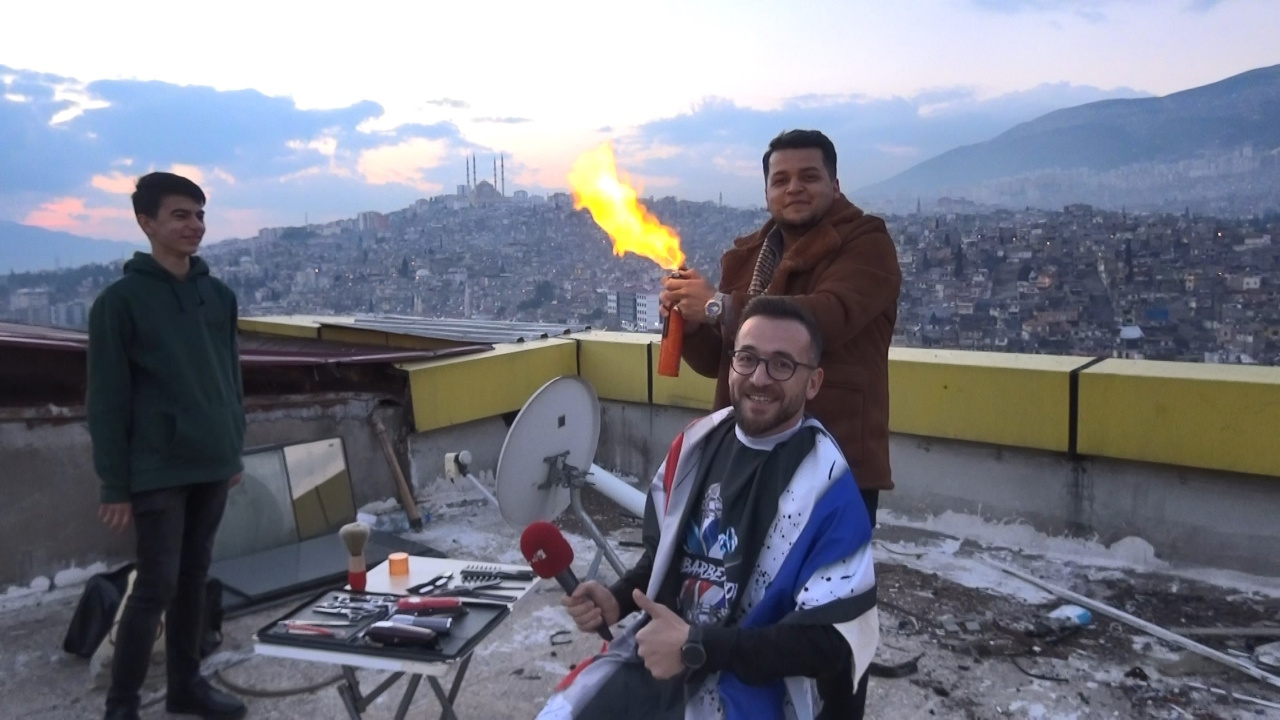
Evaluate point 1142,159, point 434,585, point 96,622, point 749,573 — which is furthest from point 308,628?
point 1142,159

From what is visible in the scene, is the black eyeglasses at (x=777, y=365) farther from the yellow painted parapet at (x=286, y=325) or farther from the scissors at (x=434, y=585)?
the yellow painted parapet at (x=286, y=325)

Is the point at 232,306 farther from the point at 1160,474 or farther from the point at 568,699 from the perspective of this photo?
the point at 1160,474

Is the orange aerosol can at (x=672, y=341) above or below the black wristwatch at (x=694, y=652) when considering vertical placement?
above

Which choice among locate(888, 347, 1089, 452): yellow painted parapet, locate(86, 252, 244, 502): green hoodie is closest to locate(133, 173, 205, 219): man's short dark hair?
locate(86, 252, 244, 502): green hoodie

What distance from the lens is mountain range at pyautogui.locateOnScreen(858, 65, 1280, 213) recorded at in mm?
7465

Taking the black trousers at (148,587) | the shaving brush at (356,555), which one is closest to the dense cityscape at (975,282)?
the black trousers at (148,587)

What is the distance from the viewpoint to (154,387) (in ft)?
10.8

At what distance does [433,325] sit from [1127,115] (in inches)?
303

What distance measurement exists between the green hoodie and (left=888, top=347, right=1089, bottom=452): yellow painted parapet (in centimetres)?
397

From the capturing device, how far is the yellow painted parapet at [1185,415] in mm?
4445

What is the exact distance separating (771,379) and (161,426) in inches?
97.9

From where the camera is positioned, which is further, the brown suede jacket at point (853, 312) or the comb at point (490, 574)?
the comb at point (490, 574)

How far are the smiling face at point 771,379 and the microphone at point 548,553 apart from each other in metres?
0.58

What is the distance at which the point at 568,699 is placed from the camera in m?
2.07
